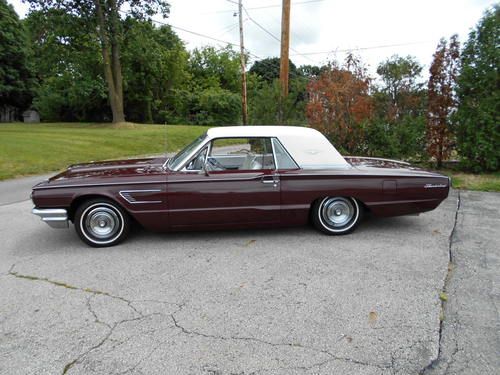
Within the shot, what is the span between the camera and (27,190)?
773cm

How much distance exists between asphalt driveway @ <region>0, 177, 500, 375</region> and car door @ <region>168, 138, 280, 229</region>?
32 cm

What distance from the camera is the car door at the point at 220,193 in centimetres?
404

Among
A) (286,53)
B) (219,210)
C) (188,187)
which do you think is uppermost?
(286,53)

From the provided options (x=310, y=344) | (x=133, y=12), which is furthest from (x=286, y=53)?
(x=133, y=12)

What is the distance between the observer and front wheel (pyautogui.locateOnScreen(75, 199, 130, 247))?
4.02 metres

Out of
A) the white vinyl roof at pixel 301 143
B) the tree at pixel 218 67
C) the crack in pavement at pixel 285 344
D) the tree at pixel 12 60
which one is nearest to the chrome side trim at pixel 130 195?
the white vinyl roof at pixel 301 143

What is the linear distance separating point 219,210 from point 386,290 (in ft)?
6.61

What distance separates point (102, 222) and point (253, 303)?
2240mm

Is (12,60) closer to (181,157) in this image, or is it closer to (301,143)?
(181,157)

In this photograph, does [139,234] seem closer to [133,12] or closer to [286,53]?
[286,53]

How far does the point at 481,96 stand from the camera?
740 centimetres

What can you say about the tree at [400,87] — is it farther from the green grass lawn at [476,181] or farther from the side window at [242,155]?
the side window at [242,155]

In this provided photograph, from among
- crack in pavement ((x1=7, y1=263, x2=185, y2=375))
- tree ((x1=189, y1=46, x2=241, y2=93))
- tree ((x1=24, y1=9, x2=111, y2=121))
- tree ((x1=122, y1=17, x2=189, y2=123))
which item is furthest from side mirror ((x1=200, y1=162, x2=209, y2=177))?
tree ((x1=189, y1=46, x2=241, y2=93))

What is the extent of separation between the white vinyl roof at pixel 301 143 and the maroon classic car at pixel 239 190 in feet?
0.05
